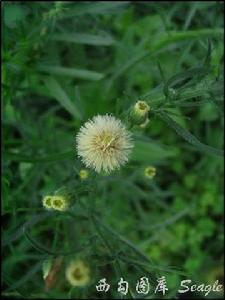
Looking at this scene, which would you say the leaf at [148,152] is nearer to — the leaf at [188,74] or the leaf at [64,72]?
the leaf at [64,72]

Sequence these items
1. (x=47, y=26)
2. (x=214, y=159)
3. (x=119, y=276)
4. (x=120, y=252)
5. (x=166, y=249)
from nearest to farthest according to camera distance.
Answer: (x=119, y=276)
(x=120, y=252)
(x=47, y=26)
(x=214, y=159)
(x=166, y=249)

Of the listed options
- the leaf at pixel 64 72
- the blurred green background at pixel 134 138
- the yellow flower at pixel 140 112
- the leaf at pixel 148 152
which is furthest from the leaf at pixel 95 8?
the yellow flower at pixel 140 112

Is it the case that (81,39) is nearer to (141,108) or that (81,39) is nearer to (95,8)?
(95,8)

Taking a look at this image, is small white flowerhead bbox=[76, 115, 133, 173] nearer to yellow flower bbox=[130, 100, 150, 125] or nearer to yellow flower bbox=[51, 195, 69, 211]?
yellow flower bbox=[130, 100, 150, 125]

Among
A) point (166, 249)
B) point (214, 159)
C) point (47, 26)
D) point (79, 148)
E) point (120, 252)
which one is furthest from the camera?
point (166, 249)

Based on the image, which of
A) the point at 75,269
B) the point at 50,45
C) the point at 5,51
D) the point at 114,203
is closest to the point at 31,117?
the point at 50,45

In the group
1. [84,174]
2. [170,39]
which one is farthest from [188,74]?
[170,39]

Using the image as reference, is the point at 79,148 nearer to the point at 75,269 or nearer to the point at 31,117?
the point at 75,269
